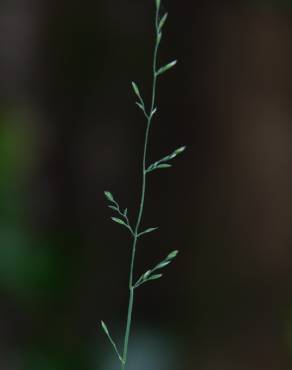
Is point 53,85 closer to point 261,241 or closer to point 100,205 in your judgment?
point 100,205

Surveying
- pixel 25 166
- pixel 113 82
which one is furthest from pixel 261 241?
pixel 25 166

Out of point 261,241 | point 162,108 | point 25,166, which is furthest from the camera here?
point 261,241

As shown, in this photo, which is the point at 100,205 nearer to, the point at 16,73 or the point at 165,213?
the point at 165,213

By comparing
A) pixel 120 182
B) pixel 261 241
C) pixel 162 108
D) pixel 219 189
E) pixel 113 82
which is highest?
pixel 113 82

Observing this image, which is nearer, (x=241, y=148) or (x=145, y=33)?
(x=145, y=33)

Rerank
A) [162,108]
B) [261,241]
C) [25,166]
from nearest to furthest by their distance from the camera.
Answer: [25,166] < [162,108] < [261,241]

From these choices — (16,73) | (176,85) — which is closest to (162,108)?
(176,85)

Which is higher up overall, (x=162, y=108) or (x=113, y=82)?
(x=113, y=82)
